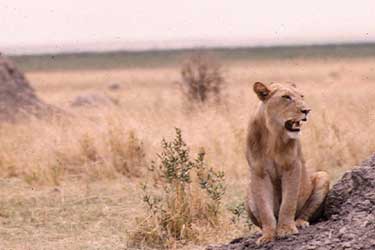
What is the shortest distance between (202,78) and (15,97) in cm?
597

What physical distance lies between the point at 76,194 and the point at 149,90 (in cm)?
3910

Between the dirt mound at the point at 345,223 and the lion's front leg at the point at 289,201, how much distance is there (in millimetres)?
72

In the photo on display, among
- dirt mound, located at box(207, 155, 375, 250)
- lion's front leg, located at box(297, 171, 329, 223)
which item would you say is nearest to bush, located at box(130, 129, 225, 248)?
dirt mound, located at box(207, 155, 375, 250)

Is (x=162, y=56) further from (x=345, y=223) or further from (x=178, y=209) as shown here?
(x=345, y=223)

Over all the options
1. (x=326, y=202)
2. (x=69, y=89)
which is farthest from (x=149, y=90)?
(x=326, y=202)

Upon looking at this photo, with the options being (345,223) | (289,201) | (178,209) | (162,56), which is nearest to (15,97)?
(178,209)

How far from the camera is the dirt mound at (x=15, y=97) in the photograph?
22.0m

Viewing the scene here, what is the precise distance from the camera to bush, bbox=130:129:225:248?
10828 mm

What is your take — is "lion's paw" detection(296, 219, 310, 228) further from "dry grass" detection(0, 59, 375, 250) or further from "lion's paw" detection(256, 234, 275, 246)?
"dry grass" detection(0, 59, 375, 250)

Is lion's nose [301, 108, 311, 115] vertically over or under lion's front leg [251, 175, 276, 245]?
over

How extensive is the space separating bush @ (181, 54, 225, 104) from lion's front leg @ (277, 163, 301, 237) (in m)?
18.4

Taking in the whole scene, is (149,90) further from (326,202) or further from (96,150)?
(326,202)

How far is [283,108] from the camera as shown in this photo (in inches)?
311

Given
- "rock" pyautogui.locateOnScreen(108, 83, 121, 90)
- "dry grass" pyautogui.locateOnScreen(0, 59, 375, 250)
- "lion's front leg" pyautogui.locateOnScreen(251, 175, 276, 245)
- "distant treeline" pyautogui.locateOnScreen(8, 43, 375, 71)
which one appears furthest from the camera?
"distant treeline" pyautogui.locateOnScreen(8, 43, 375, 71)
